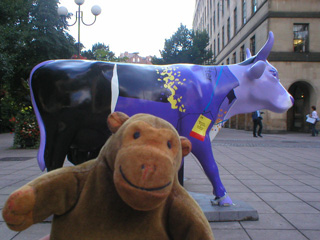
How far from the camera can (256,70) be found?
10.2ft

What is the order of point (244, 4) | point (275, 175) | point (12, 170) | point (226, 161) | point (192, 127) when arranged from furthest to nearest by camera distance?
point (244, 4), point (226, 161), point (12, 170), point (275, 175), point (192, 127)

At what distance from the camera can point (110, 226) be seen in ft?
3.99

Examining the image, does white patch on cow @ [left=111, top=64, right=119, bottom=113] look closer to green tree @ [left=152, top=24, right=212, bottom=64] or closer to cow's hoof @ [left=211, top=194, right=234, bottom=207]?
cow's hoof @ [left=211, top=194, right=234, bottom=207]

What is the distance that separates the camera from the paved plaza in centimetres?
272

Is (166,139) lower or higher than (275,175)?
higher

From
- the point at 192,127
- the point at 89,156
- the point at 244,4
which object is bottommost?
the point at 89,156

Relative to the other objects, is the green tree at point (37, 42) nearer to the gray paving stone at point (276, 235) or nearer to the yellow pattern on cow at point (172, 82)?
the yellow pattern on cow at point (172, 82)

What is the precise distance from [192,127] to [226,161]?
192 inches

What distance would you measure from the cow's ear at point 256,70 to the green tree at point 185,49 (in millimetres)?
19706

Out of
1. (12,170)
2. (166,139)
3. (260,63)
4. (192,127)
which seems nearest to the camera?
(166,139)

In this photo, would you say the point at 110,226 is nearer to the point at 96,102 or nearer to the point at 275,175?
the point at 96,102

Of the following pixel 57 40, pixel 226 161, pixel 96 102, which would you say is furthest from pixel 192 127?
pixel 57 40

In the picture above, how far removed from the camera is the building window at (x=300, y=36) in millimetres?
17875

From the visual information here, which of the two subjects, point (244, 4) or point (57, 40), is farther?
point (244, 4)
